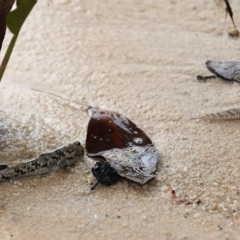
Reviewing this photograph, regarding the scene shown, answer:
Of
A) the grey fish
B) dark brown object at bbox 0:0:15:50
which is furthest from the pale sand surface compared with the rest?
dark brown object at bbox 0:0:15:50

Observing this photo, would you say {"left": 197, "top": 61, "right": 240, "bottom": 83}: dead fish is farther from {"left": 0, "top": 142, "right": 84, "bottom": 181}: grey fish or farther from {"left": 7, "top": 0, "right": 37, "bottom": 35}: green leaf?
{"left": 7, "top": 0, "right": 37, "bottom": 35}: green leaf

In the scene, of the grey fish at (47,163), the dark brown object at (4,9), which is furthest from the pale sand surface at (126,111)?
the dark brown object at (4,9)

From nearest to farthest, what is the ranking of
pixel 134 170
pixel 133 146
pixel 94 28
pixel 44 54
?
pixel 134 170 → pixel 133 146 → pixel 44 54 → pixel 94 28

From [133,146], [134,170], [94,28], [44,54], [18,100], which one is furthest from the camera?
[94,28]

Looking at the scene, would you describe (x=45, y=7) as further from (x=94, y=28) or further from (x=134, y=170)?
(x=134, y=170)

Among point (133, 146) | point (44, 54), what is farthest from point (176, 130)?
point (44, 54)

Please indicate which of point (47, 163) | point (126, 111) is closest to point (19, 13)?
point (47, 163)

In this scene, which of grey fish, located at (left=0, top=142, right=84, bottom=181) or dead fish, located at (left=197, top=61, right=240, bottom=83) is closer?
grey fish, located at (left=0, top=142, right=84, bottom=181)

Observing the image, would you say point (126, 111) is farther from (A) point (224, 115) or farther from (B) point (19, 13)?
(B) point (19, 13)
